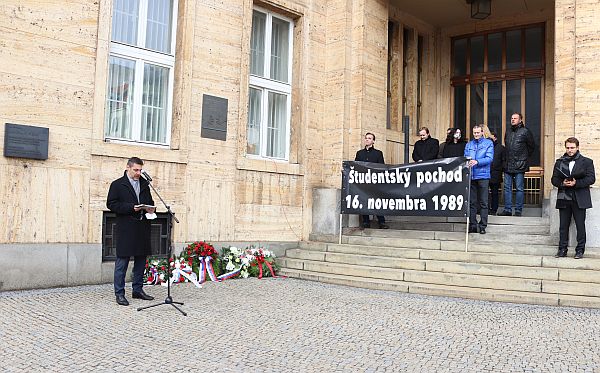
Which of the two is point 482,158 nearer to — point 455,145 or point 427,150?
point 455,145

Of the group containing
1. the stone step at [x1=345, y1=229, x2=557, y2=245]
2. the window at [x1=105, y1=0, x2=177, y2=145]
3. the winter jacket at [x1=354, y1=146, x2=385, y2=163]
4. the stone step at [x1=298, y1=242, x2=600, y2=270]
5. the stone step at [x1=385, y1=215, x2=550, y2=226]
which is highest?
the window at [x1=105, y1=0, x2=177, y2=145]

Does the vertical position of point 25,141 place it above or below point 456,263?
above

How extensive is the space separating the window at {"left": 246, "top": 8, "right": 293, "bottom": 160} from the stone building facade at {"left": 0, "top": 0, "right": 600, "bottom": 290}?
0.10ft

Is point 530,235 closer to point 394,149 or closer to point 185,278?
point 394,149

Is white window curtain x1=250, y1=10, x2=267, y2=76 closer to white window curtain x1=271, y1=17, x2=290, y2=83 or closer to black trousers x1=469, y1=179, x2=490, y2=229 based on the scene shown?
white window curtain x1=271, y1=17, x2=290, y2=83

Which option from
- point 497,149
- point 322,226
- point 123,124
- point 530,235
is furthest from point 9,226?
point 497,149

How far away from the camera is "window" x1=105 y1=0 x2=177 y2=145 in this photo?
30.8 feet

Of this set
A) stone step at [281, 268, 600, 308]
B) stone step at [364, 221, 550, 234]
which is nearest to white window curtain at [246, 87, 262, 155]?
stone step at [364, 221, 550, 234]

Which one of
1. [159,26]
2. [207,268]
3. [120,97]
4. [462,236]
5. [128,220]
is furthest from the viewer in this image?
[159,26]

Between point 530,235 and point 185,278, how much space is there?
5831 mm

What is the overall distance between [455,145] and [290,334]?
695 cm

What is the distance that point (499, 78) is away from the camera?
13.8m

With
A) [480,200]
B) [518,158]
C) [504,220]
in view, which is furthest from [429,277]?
[518,158]

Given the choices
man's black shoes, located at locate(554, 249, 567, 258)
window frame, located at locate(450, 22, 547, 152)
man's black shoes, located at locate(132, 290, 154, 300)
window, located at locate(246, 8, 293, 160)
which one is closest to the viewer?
man's black shoes, located at locate(132, 290, 154, 300)
